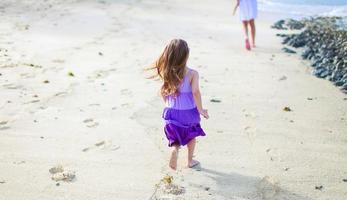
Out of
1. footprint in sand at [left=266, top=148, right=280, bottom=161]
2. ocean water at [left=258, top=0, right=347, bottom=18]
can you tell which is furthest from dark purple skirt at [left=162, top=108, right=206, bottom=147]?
ocean water at [left=258, top=0, right=347, bottom=18]

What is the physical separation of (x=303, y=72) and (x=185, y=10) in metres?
6.07

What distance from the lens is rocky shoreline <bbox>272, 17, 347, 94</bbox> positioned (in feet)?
26.2

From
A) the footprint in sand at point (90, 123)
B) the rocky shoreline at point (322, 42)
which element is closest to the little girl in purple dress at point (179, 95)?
the footprint in sand at point (90, 123)

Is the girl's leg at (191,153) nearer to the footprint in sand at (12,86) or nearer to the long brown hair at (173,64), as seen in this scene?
the long brown hair at (173,64)

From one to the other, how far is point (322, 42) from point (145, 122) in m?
5.43

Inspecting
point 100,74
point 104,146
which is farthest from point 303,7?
point 104,146

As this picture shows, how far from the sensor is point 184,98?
441cm

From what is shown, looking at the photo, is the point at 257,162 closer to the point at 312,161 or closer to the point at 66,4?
the point at 312,161

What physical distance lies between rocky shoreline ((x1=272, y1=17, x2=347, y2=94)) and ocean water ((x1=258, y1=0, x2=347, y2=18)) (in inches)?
40.8

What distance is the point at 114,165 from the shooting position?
465cm

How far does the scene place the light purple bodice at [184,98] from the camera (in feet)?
14.3

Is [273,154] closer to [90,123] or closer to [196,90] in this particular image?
[196,90]

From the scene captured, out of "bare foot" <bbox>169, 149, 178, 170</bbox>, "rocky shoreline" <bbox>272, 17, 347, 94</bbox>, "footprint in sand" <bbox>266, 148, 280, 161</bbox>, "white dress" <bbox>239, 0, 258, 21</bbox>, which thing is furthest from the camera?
"white dress" <bbox>239, 0, 258, 21</bbox>

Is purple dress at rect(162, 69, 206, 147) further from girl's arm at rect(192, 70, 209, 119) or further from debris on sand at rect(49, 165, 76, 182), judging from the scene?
debris on sand at rect(49, 165, 76, 182)
